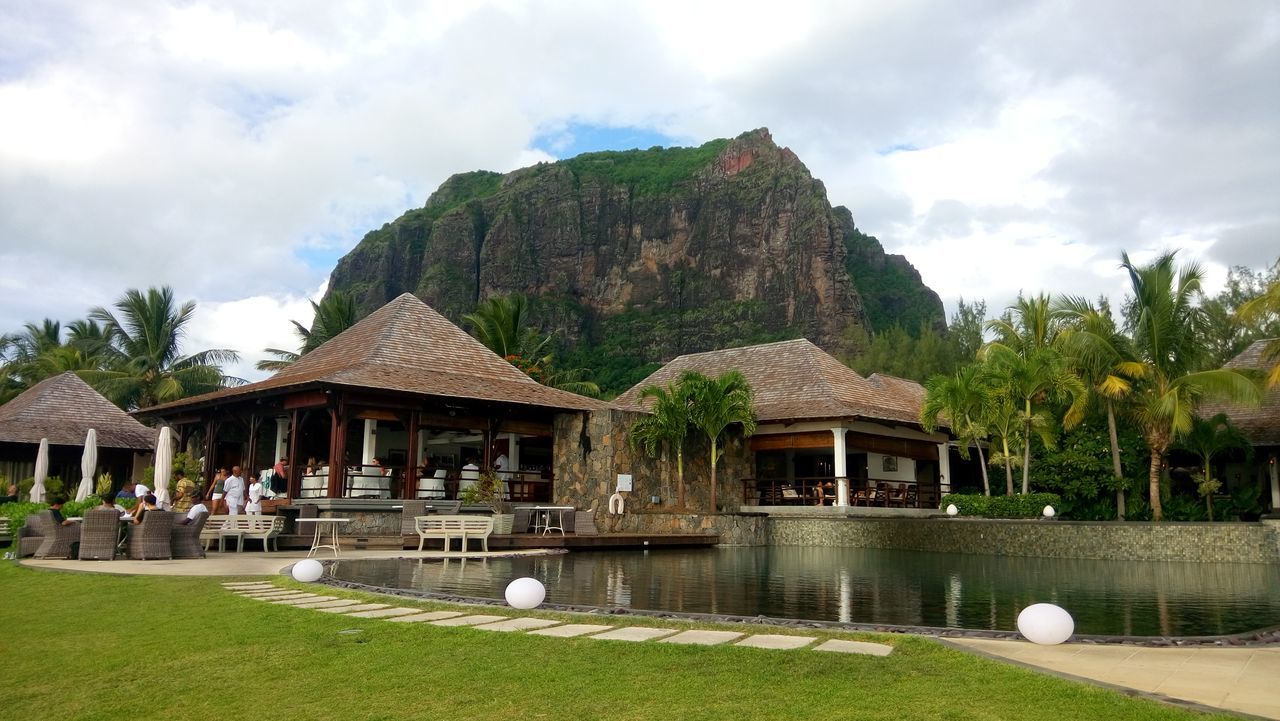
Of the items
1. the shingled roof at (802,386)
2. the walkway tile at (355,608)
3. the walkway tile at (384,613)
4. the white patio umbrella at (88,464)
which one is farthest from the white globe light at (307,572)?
the shingled roof at (802,386)

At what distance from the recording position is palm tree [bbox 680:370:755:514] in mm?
20609

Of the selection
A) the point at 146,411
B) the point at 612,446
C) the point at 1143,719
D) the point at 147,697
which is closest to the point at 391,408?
the point at 612,446

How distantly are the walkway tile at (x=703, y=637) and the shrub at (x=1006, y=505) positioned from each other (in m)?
15.4

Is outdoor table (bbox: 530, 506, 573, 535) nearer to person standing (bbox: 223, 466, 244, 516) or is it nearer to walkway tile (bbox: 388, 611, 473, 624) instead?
person standing (bbox: 223, 466, 244, 516)

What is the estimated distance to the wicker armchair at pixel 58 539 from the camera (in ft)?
38.2

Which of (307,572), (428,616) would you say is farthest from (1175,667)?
(307,572)

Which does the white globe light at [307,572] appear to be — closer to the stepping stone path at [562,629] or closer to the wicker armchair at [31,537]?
the stepping stone path at [562,629]

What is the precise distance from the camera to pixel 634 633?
18.5 ft

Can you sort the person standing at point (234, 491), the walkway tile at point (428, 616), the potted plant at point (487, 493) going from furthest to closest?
1. the potted plant at point (487, 493)
2. the person standing at point (234, 491)
3. the walkway tile at point (428, 616)

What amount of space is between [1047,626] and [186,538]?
10.9 m

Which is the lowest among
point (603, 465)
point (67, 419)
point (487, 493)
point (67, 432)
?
point (487, 493)

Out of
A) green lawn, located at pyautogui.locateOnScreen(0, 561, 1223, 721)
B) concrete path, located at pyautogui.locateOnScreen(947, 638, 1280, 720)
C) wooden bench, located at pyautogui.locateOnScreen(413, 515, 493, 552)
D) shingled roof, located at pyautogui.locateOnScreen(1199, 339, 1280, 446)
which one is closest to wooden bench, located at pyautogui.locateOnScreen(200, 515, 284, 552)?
wooden bench, located at pyautogui.locateOnScreen(413, 515, 493, 552)

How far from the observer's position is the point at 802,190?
8856 cm

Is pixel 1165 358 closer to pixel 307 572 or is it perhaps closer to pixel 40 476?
pixel 307 572
